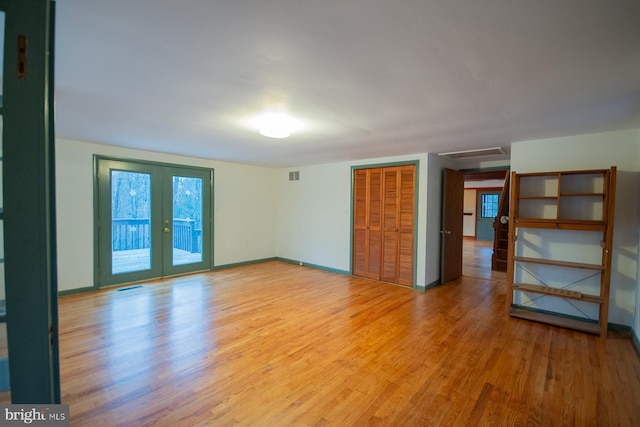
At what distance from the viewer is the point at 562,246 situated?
3.61 m

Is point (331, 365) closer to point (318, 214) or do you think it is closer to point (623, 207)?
point (623, 207)

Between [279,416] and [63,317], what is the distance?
3.25 metres

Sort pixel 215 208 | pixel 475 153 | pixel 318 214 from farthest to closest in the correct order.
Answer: pixel 318 214 < pixel 215 208 < pixel 475 153

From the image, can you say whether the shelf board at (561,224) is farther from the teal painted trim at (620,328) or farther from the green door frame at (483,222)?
the green door frame at (483,222)

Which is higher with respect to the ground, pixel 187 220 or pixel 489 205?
pixel 489 205

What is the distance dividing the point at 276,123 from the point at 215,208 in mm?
3541

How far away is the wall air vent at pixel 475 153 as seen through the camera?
4.40 m

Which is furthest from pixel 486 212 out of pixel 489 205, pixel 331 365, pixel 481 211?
pixel 331 365

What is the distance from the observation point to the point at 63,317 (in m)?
3.46

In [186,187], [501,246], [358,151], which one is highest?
[358,151]

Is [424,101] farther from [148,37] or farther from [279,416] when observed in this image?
[279,416]

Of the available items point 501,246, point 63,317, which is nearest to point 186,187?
point 63,317

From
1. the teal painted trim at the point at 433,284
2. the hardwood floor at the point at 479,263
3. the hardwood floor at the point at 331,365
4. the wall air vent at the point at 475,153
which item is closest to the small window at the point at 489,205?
the hardwood floor at the point at 479,263

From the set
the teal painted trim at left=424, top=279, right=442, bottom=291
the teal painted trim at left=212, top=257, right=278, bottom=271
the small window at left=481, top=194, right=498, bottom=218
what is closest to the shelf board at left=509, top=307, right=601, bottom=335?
the teal painted trim at left=424, top=279, right=442, bottom=291
